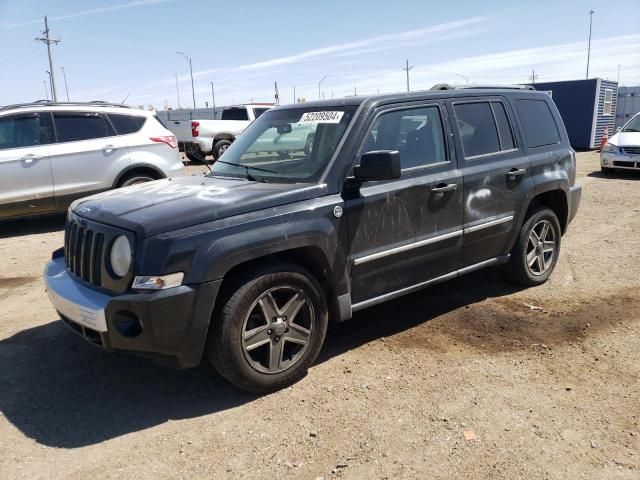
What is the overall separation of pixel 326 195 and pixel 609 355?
7.85 ft

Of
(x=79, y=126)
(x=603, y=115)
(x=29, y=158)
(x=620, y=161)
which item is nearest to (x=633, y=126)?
(x=620, y=161)

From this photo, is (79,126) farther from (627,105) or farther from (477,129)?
(627,105)

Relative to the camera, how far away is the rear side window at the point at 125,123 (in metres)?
8.80

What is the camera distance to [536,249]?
5.43 meters

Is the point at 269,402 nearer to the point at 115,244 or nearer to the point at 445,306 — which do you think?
the point at 115,244

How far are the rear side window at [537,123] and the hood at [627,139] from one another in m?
8.88

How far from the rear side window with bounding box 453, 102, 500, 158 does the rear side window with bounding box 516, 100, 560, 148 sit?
1.59ft

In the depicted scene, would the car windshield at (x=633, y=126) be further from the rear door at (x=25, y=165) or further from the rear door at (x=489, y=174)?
the rear door at (x=25, y=165)

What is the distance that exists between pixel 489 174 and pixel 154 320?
118 inches

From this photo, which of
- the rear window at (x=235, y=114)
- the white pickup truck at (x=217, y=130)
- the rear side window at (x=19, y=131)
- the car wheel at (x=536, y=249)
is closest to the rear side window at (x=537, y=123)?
the car wheel at (x=536, y=249)

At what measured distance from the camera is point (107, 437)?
3160mm

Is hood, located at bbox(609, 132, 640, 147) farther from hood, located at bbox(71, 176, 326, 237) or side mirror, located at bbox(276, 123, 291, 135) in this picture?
hood, located at bbox(71, 176, 326, 237)

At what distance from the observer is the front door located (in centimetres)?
388

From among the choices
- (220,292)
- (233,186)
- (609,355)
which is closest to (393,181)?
(233,186)
